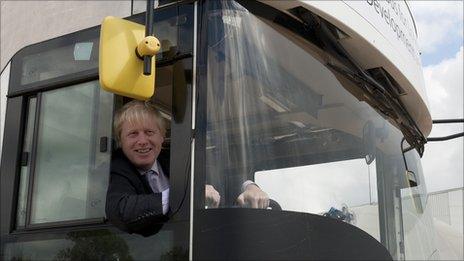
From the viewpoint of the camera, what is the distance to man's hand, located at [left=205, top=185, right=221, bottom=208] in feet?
7.32

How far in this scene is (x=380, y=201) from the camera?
9.87 ft

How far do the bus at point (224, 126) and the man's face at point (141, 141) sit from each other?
70mm

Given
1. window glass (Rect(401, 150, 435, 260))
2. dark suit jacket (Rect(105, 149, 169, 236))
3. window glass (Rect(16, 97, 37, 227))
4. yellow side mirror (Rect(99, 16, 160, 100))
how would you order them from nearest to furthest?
yellow side mirror (Rect(99, 16, 160, 100))
dark suit jacket (Rect(105, 149, 169, 236))
window glass (Rect(16, 97, 37, 227))
window glass (Rect(401, 150, 435, 260))

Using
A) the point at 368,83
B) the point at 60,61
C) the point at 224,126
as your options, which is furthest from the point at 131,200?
the point at 368,83

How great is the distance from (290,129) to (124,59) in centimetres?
75

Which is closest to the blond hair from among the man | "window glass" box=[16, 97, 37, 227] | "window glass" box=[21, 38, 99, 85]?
the man

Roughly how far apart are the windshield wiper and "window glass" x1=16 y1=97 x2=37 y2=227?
1.23 metres

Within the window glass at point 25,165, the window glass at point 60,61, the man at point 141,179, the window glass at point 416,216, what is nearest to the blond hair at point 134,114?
the man at point 141,179

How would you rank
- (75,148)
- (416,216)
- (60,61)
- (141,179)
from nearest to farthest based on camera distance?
1. (141,179)
2. (75,148)
3. (60,61)
4. (416,216)

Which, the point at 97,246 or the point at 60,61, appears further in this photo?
the point at 60,61

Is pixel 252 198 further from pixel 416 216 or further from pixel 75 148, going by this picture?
pixel 416 216

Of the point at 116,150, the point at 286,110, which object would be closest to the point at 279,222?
the point at 286,110

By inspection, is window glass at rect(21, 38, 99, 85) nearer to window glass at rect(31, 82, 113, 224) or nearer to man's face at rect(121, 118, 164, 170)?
window glass at rect(31, 82, 113, 224)

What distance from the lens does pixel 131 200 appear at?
2.32 metres
